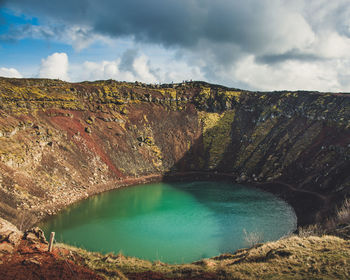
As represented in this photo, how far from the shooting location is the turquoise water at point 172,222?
117 ft

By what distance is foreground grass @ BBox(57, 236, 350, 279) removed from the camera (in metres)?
15.7

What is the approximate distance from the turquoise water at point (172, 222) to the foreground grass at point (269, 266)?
14378 millimetres

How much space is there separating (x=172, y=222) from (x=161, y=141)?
41967mm

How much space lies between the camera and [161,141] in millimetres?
84250

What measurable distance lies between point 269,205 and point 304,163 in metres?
16.6

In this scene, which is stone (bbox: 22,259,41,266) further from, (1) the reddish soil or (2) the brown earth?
(2) the brown earth

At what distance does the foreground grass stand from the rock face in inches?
1000

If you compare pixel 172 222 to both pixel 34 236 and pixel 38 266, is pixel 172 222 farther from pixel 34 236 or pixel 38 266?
pixel 38 266

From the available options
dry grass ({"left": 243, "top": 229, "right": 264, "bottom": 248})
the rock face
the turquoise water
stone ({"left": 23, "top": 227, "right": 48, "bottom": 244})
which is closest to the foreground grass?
stone ({"left": 23, "top": 227, "right": 48, "bottom": 244})

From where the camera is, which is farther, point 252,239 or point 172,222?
point 172,222

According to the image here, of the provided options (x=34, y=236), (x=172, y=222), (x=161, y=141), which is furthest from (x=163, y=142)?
(x=34, y=236)

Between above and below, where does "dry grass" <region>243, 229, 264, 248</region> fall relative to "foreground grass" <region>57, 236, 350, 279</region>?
below

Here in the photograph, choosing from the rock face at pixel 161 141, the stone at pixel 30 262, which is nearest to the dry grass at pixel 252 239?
the rock face at pixel 161 141

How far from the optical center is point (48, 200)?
46.6 metres
